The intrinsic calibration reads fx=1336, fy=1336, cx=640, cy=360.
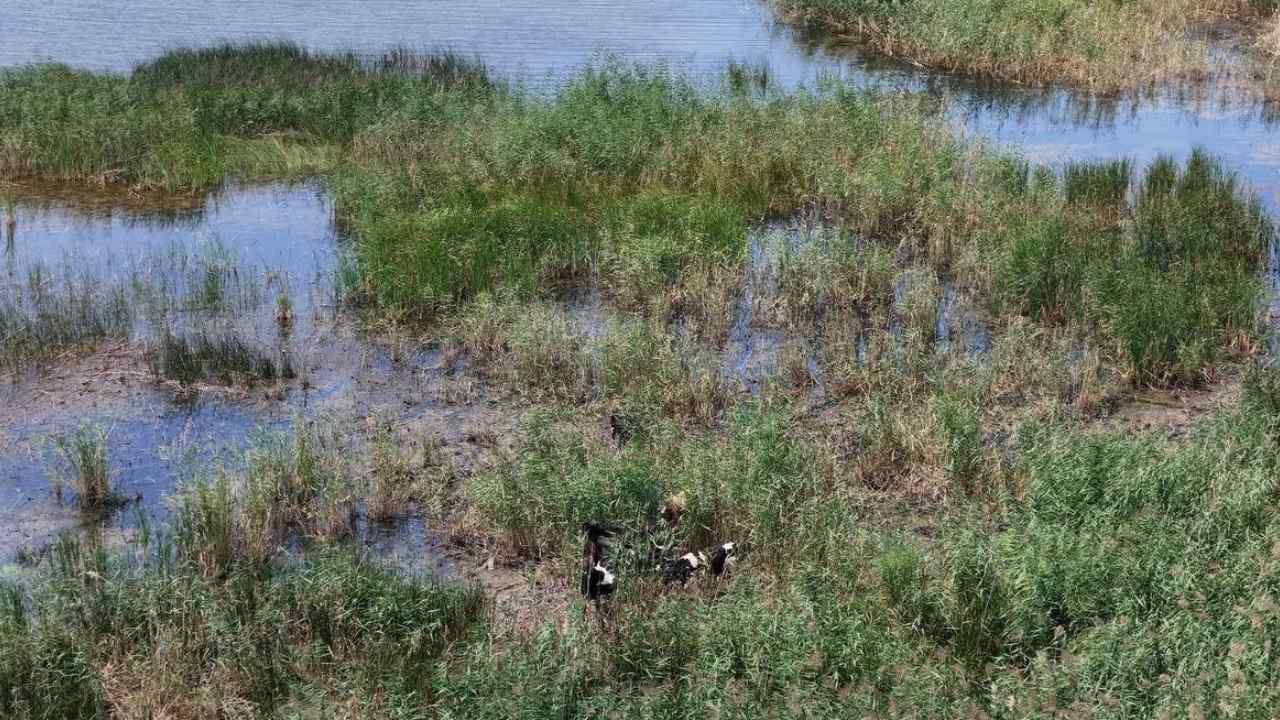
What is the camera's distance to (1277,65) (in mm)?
28297

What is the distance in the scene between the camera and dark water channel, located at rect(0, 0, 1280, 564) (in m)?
12.5

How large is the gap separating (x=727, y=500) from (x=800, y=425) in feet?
7.94

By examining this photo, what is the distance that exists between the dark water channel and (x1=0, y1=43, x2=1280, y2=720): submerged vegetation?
0.52 metres

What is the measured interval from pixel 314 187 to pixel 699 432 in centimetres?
1043

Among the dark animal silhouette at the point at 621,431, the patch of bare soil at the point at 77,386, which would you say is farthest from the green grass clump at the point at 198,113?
the dark animal silhouette at the point at 621,431

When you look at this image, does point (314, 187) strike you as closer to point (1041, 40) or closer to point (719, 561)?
point (719, 561)

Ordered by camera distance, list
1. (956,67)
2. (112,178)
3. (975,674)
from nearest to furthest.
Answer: (975,674) < (112,178) < (956,67)

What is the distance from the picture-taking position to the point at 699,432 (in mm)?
12234

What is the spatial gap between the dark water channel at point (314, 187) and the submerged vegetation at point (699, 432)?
516 millimetres

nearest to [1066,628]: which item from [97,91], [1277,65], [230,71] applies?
[97,91]

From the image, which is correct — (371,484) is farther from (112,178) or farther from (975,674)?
(112,178)

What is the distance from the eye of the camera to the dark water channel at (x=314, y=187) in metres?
12.5

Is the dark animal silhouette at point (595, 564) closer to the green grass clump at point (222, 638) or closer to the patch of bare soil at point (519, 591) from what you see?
the patch of bare soil at point (519, 591)

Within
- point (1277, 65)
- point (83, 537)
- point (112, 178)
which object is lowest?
point (83, 537)
